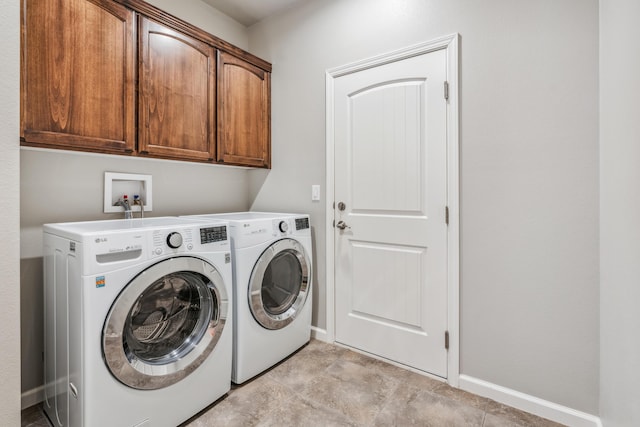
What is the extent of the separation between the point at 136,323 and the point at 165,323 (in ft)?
0.47

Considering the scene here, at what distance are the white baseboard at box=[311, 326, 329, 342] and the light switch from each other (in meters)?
1.00

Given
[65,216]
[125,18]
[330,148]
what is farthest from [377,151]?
[65,216]

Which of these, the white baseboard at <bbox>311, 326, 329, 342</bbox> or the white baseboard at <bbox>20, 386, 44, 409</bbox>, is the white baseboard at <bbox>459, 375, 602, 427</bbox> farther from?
the white baseboard at <bbox>20, 386, 44, 409</bbox>

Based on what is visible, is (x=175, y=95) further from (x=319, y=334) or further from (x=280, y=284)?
(x=319, y=334)

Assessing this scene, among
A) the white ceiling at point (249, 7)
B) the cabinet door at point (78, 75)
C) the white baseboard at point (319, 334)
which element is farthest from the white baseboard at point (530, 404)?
the white ceiling at point (249, 7)

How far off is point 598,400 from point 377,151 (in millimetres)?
1685

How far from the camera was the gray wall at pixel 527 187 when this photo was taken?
1.47 metres

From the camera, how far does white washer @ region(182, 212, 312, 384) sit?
1.80 meters

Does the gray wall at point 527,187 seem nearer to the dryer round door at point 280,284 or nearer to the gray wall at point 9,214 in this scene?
the dryer round door at point 280,284

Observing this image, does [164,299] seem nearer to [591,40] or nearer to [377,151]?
[377,151]

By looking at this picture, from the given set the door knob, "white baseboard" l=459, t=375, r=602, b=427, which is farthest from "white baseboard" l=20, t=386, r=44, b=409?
"white baseboard" l=459, t=375, r=602, b=427

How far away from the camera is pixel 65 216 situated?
1.79 m

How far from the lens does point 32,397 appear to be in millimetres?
1668

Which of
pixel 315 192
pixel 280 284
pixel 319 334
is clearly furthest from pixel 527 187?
pixel 319 334
